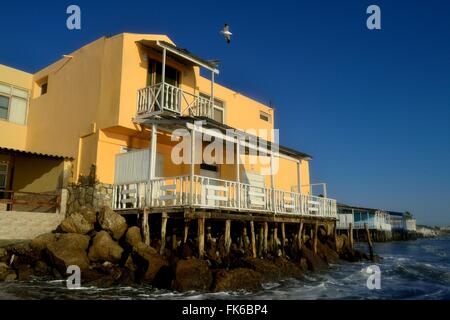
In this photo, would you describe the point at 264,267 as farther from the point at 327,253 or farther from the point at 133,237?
the point at 327,253

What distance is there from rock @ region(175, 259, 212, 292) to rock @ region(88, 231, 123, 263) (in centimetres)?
264

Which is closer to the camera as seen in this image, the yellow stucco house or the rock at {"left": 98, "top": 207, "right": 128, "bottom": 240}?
the rock at {"left": 98, "top": 207, "right": 128, "bottom": 240}

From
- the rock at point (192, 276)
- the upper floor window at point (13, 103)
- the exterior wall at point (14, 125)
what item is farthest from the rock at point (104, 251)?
the upper floor window at point (13, 103)

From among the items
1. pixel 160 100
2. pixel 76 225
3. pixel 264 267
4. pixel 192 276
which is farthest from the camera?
pixel 160 100

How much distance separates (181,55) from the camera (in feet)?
57.7

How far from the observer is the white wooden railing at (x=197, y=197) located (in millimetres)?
13148

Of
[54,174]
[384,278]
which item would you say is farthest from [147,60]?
[384,278]

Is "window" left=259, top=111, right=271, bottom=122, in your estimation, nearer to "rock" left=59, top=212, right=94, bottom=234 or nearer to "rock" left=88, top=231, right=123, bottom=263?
"rock" left=59, top=212, right=94, bottom=234

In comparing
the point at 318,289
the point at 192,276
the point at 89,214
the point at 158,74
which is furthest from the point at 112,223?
the point at 158,74

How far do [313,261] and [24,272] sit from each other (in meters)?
11.3

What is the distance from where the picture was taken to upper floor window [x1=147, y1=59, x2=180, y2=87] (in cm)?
1786

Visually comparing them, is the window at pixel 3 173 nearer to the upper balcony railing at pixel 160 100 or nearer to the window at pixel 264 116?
the upper balcony railing at pixel 160 100

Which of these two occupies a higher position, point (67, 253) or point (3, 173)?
point (3, 173)

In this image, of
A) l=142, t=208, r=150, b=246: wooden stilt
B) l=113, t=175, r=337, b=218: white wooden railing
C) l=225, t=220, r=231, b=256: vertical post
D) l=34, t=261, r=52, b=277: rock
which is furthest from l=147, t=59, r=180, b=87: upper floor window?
l=34, t=261, r=52, b=277: rock
